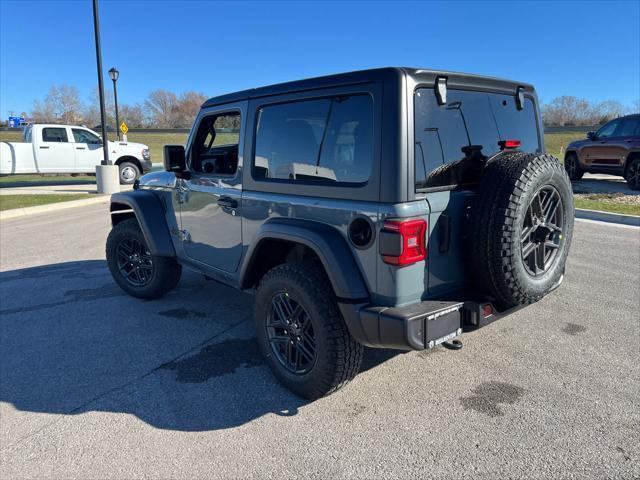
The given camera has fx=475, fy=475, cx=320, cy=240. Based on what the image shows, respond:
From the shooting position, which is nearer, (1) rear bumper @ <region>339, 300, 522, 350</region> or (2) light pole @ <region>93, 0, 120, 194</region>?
(1) rear bumper @ <region>339, 300, 522, 350</region>

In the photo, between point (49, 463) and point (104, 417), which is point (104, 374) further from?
point (49, 463)

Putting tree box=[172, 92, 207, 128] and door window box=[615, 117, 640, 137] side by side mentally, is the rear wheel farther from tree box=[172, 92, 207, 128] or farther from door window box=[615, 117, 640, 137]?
tree box=[172, 92, 207, 128]

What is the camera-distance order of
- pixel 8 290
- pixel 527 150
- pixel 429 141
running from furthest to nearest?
pixel 8 290 < pixel 527 150 < pixel 429 141

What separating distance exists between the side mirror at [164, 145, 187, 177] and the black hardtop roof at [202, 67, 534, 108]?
0.73 metres

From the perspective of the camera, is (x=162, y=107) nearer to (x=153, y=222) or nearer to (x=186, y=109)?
(x=186, y=109)

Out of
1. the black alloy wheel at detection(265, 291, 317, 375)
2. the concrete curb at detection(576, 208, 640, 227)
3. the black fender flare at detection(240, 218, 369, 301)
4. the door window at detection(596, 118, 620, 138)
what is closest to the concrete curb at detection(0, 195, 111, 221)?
the black alloy wheel at detection(265, 291, 317, 375)

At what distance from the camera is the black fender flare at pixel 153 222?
444 centimetres

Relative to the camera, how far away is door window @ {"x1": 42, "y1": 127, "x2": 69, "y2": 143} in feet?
51.1

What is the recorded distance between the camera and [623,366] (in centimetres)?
332

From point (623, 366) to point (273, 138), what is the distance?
9.57 ft

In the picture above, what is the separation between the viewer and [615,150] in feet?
39.4

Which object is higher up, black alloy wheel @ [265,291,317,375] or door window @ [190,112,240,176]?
door window @ [190,112,240,176]

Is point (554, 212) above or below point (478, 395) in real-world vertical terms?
above

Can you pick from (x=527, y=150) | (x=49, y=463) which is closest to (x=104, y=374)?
(x=49, y=463)
